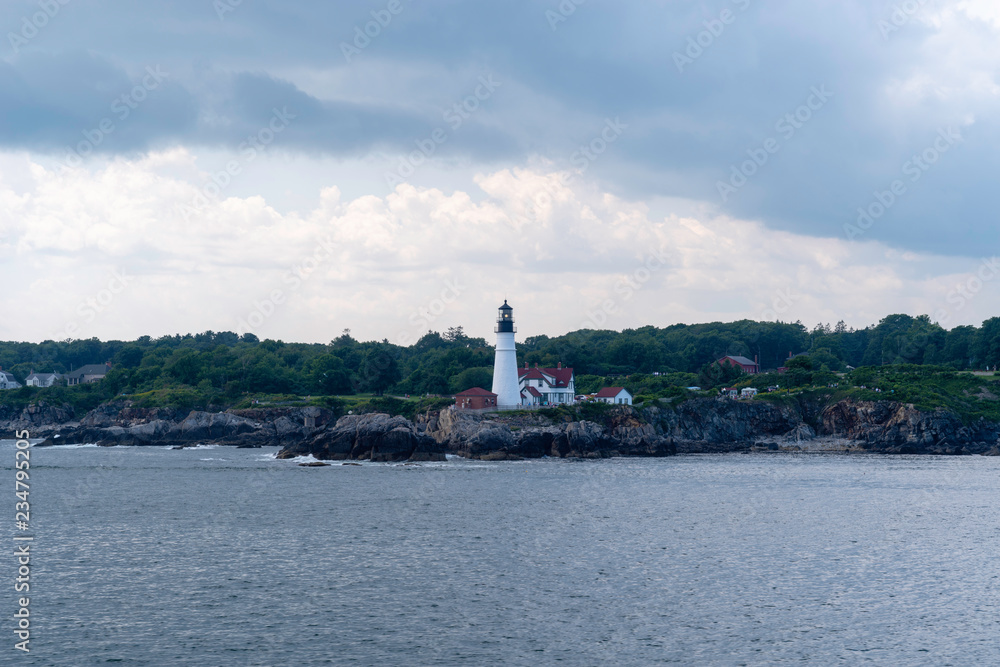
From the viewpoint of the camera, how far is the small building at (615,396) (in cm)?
8938

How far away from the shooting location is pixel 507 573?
26.7 m

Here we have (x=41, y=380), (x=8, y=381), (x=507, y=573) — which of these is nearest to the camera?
(x=507, y=573)

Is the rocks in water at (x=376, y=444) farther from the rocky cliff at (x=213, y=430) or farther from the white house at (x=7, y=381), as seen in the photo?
the white house at (x=7, y=381)

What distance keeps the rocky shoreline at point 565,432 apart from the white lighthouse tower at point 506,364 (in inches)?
209

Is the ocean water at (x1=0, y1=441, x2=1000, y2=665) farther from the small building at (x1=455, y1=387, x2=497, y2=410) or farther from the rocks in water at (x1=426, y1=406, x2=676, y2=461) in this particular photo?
the small building at (x1=455, y1=387, x2=497, y2=410)

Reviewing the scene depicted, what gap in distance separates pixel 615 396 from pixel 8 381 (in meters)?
108

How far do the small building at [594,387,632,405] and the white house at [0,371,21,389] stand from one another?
99.5m

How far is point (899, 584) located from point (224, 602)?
19774mm

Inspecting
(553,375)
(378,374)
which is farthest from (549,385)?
(378,374)

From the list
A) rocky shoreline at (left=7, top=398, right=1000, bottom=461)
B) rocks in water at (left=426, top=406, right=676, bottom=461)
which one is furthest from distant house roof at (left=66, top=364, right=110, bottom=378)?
rocks in water at (left=426, top=406, right=676, bottom=461)

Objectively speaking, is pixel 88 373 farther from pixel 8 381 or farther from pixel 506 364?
pixel 506 364

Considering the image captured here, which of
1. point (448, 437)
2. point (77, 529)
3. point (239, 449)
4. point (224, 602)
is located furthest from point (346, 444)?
point (224, 602)

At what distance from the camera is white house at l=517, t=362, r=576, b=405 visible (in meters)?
91.2

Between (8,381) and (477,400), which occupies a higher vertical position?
(8,381)
